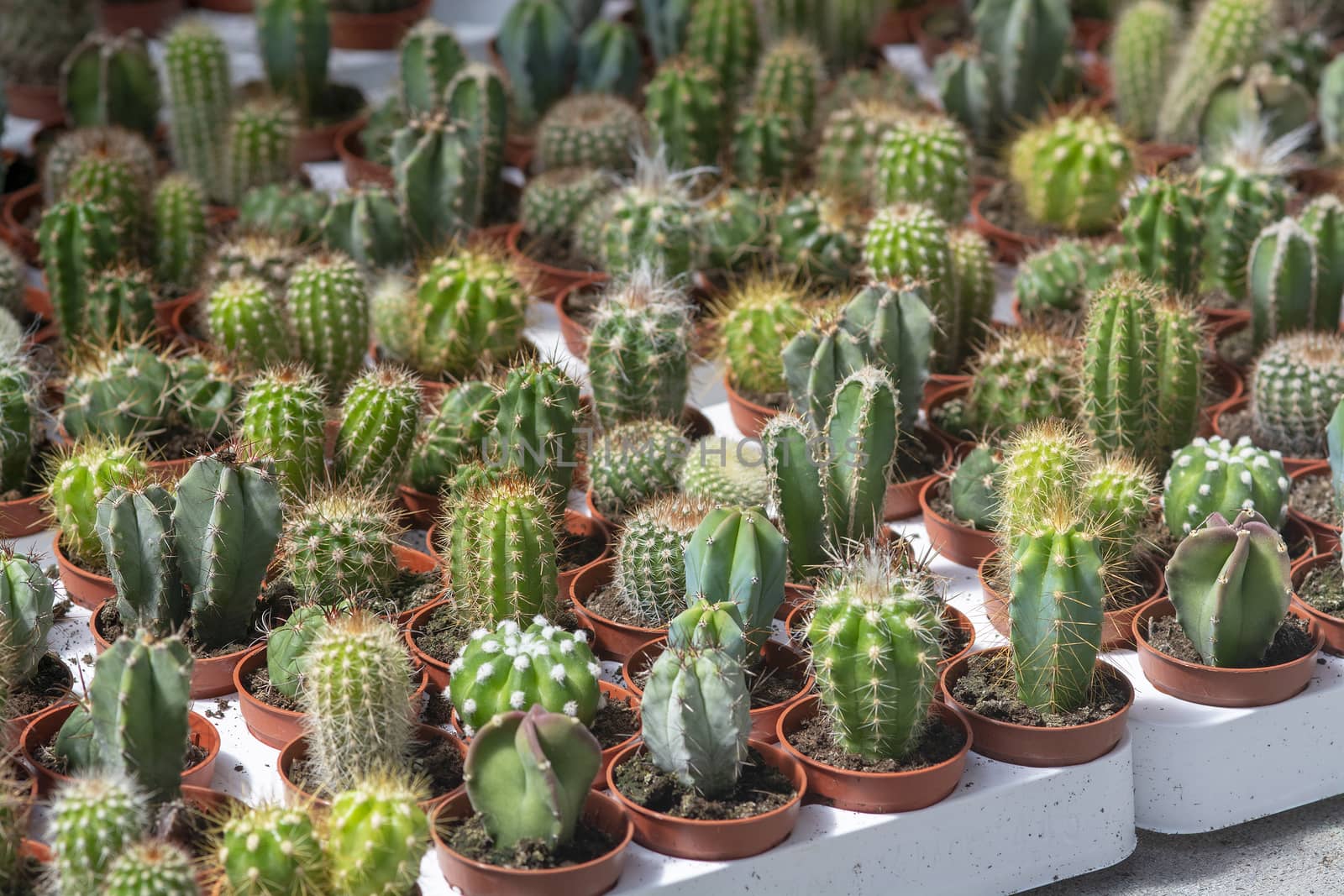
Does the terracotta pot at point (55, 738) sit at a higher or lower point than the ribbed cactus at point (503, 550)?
lower

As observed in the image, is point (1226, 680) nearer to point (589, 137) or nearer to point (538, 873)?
point (538, 873)

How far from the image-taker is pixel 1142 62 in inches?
267

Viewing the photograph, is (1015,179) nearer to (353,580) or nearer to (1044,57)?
(1044,57)

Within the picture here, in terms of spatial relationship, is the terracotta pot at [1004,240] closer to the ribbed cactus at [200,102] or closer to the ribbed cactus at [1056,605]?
the ribbed cactus at [1056,605]

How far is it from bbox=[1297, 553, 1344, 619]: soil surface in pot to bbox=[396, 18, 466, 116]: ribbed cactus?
352 centimetres

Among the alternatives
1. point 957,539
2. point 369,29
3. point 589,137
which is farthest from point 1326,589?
point 369,29

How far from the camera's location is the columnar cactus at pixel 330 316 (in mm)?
4977

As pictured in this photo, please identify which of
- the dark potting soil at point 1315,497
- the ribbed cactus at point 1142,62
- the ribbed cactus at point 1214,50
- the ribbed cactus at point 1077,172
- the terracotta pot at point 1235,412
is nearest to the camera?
the dark potting soil at point 1315,497

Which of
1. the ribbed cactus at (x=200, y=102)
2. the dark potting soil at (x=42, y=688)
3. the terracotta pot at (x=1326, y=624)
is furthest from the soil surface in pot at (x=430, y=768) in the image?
the ribbed cactus at (x=200, y=102)

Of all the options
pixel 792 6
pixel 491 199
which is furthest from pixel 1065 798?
pixel 792 6

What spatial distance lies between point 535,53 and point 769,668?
3.51m

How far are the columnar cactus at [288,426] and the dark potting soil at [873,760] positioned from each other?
4.73 feet

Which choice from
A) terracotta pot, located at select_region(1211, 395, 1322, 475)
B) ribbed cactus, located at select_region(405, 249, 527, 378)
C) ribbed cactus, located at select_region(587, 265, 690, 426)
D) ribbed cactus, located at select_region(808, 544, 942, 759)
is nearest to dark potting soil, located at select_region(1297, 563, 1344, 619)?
terracotta pot, located at select_region(1211, 395, 1322, 475)

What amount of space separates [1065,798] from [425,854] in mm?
1372
